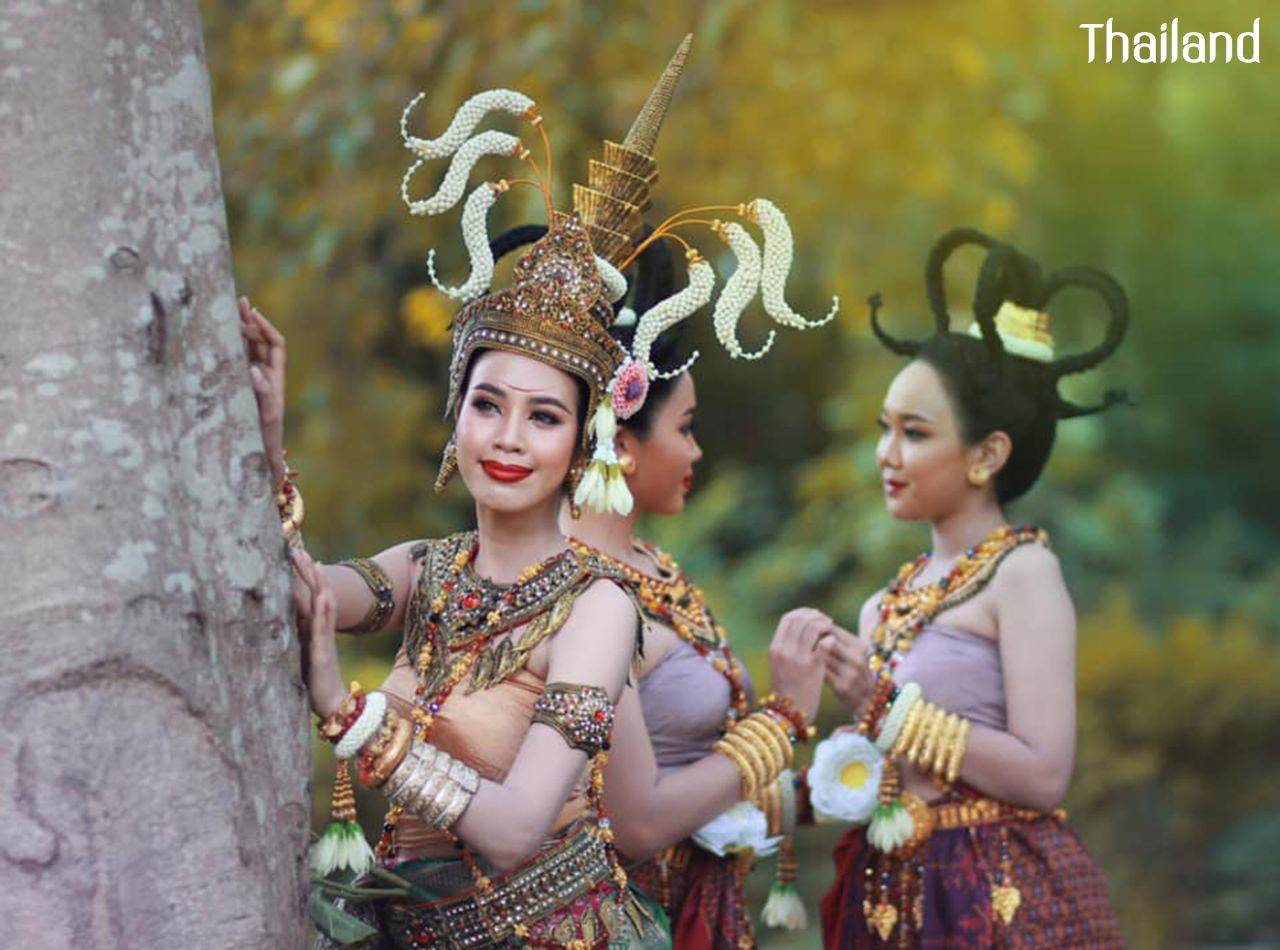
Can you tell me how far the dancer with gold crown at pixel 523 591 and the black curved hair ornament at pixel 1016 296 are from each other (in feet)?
3.92

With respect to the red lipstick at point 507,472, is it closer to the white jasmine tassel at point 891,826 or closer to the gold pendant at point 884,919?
the white jasmine tassel at point 891,826

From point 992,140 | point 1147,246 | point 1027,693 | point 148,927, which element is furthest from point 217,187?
point 1147,246

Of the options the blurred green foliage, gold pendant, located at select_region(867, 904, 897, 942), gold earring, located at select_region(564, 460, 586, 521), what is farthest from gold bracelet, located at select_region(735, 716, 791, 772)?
the blurred green foliage

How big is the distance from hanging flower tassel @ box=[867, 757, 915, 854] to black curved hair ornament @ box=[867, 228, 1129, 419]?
90cm

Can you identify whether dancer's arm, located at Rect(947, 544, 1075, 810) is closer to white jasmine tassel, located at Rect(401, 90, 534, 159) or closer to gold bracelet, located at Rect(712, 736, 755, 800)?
gold bracelet, located at Rect(712, 736, 755, 800)

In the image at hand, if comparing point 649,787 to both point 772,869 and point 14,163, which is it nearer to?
point 14,163

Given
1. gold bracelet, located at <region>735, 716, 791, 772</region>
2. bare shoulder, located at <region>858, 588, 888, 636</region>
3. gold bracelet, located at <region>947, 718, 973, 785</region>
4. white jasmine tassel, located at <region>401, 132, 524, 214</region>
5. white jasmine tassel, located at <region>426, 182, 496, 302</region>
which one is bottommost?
gold bracelet, located at <region>947, 718, 973, 785</region>

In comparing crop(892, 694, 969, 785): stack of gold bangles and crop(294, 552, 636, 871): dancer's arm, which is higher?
crop(294, 552, 636, 871): dancer's arm

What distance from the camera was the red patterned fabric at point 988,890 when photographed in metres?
3.96

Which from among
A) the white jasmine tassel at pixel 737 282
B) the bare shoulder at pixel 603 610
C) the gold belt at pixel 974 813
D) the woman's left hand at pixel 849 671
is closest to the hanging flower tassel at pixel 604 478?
the bare shoulder at pixel 603 610

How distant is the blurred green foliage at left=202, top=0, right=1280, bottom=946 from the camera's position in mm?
6527

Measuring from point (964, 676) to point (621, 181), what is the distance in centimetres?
138

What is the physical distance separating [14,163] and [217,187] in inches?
10.8

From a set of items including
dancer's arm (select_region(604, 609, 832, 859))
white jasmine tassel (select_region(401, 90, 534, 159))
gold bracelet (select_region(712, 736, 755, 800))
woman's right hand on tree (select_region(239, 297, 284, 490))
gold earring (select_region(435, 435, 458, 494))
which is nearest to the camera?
woman's right hand on tree (select_region(239, 297, 284, 490))
